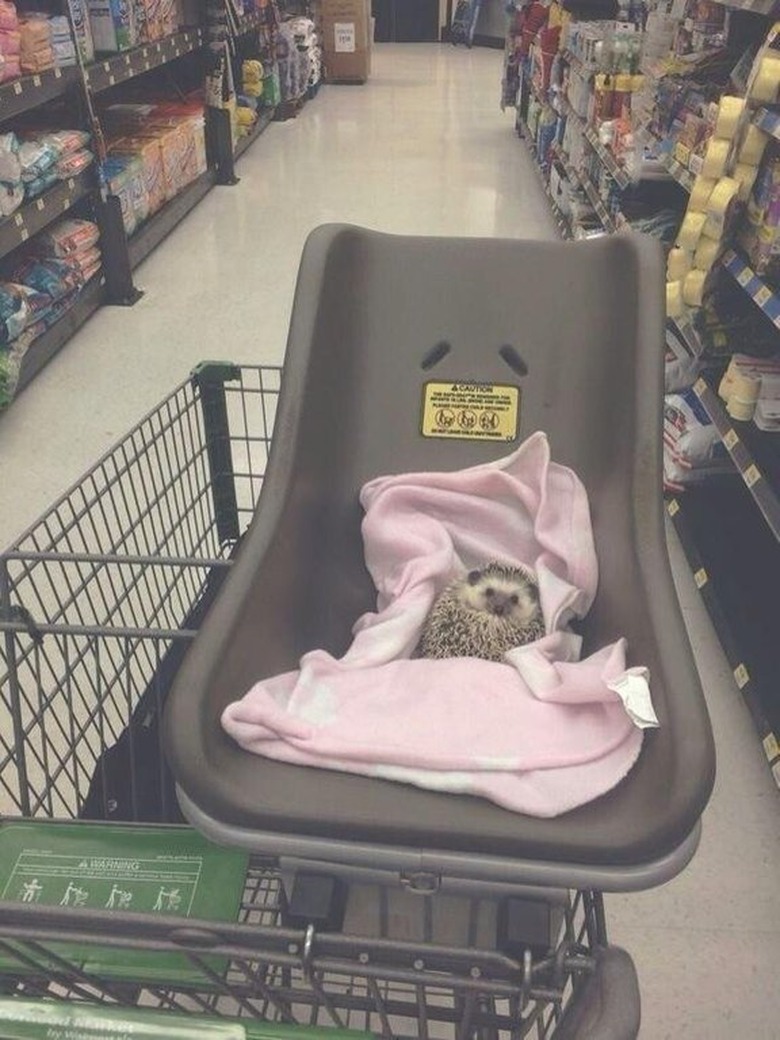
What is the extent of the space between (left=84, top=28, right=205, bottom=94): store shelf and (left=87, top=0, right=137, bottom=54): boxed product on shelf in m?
0.04

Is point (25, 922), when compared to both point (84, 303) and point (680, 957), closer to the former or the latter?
point (680, 957)

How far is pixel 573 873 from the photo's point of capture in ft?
2.08

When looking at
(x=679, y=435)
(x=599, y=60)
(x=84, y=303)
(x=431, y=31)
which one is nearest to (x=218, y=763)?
(x=679, y=435)

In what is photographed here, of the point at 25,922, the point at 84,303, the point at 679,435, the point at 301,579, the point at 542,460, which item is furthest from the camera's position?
the point at 84,303

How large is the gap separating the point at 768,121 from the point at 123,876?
1656 millimetres

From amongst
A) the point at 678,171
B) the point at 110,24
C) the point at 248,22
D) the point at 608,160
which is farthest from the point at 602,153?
the point at 248,22

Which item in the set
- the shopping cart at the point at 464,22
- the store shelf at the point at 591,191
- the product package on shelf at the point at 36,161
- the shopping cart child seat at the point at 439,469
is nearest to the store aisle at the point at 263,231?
the store shelf at the point at 591,191

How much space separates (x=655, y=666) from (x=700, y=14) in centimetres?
231

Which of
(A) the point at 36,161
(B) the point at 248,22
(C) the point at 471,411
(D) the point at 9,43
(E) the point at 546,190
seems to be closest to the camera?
(C) the point at 471,411

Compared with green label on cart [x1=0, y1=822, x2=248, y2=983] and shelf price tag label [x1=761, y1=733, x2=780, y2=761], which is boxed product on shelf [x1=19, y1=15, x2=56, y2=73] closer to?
green label on cart [x1=0, y1=822, x2=248, y2=983]

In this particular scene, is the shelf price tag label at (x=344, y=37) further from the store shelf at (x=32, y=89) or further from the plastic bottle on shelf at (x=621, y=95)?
the store shelf at (x=32, y=89)

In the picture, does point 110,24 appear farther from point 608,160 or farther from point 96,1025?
point 96,1025

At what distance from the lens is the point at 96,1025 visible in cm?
50

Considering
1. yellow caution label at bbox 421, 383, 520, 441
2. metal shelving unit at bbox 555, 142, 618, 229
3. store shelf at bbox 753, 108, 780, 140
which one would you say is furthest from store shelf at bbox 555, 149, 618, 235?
yellow caution label at bbox 421, 383, 520, 441
